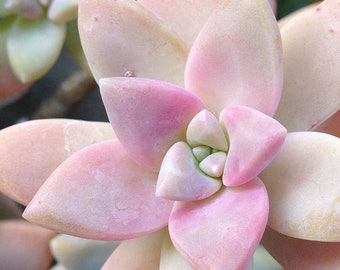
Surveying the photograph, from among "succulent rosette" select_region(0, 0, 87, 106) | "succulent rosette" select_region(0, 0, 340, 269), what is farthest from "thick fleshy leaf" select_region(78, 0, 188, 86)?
"succulent rosette" select_region(0, 0, 87, 106)

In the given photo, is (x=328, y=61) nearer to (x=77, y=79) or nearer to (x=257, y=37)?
(x=257, y=37)

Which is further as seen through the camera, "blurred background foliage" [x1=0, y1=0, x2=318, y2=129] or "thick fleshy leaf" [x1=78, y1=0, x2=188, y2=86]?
"blurred background foliage" [x1=0, y1=0, x2=318, y2=129]

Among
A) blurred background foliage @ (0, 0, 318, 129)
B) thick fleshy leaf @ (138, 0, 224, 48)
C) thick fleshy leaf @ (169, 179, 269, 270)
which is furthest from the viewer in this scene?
blurred background foliage @ (0, 0, 318, 129)

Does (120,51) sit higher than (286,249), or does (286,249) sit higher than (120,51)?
(120,51)

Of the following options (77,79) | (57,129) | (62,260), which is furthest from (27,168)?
(77,79)

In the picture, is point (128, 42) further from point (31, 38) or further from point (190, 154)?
point (31, 38)

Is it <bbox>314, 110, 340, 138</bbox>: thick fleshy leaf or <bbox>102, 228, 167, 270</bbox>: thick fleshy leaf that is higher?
<bbox>314, 110, 340, 138</bbox>: thick fleshy leaf

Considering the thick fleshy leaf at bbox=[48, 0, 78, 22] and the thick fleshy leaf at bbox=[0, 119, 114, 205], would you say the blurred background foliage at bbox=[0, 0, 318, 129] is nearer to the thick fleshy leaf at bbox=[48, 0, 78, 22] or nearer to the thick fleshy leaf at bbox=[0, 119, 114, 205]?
the thick fleshy leaf at bbox=[48, 0, 78, 22]

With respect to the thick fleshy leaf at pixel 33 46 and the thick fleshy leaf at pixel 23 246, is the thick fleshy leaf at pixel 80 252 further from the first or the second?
the thick fleshy leaf at pixel 33 46
